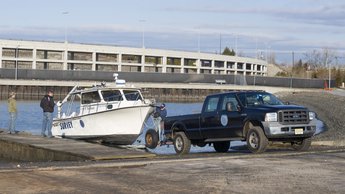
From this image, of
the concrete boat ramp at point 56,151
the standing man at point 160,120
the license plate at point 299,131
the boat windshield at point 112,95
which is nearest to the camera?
the concrete boat ramp at point 56,151

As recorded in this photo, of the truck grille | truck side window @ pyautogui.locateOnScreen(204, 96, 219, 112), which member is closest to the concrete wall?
truck side window @ pyautogui.locateOnScreen(204, 96, 219, 112)

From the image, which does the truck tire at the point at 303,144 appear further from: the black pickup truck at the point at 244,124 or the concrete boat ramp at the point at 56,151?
the concrete boat ramp at the point at 56,151

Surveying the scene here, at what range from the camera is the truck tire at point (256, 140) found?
1994 cm

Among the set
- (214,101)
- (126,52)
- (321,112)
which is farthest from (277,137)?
(126,52)

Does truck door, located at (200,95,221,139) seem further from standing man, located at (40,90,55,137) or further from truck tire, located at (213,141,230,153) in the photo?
standing man, located at (40,90,55,137)

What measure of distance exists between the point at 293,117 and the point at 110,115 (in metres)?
11.3

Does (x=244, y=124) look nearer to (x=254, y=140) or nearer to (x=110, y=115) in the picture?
(x=254, y=140)

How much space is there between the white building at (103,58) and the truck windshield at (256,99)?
90.1 meters

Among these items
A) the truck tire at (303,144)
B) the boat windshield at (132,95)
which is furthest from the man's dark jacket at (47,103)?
the truck tire at (303,144)

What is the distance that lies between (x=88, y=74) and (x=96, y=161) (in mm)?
86912

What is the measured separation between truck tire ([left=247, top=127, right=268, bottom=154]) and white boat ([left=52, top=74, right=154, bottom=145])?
10.0 metres

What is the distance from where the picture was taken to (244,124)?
20547 millimetres

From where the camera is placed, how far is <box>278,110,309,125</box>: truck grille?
20.0m

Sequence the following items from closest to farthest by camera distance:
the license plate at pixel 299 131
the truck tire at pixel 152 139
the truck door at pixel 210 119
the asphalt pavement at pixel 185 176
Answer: the asphalt pavement at pixel 185 176, the license plate at pixel 299 131, the truck door at pixel 210 119, the truck tire at pixel 152 139
